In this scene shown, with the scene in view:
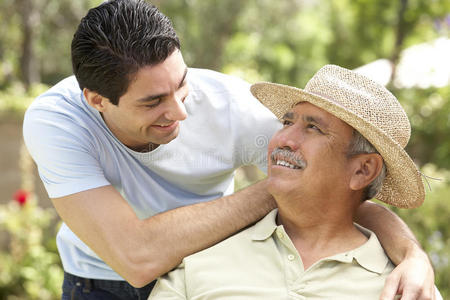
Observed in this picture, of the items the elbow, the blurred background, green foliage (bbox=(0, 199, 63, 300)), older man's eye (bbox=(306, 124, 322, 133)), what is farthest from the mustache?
green foliage (bbox=(0, 199, 63, 300))

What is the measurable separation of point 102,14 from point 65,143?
506 mm

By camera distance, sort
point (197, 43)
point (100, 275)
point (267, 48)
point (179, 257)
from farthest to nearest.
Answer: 1. point (267, 48)
2. point (197, 43)
3. point (100, 275)
4. point (179, 257)

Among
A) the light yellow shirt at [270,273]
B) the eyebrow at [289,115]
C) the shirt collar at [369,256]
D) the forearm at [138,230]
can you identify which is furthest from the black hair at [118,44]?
the shirt collar at [369,256]

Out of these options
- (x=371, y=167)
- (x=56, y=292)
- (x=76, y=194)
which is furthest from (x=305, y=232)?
(x=56, y=292)

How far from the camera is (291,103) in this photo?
8.13 feet

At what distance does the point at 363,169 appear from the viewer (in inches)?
92.4

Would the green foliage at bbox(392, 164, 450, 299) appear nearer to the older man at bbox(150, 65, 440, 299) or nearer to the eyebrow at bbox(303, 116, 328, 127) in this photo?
the older man at bbox(150, 65, 440, 299)

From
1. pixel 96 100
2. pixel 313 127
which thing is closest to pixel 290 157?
pixel 313 127

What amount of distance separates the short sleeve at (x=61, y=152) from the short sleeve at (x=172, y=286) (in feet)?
1.46

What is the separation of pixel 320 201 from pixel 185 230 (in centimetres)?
54

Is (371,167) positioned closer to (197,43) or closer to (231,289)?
(231,289)

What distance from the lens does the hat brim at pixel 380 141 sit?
2176 millimetres

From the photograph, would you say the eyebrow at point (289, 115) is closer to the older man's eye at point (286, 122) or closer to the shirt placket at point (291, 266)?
the older man's eye at point (286, 122)

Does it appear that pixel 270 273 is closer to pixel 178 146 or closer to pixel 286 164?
pixel 286 164
